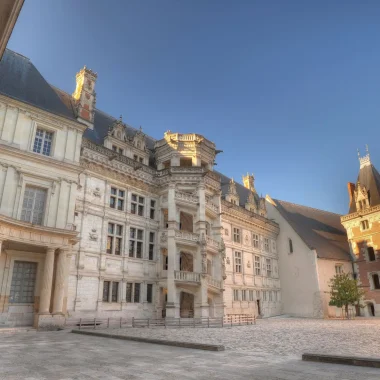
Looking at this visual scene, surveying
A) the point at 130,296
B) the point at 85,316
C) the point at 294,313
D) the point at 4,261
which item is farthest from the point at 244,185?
the point at 4,261

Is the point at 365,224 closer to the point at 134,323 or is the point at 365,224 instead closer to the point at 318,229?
the point at 318,229

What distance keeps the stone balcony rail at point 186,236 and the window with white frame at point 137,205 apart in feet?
11.4

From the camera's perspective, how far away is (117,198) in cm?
2544

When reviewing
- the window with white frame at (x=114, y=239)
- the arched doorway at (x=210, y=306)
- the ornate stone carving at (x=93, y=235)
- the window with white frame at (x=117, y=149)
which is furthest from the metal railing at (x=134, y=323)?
the window with white frame at (x=117, y=149)

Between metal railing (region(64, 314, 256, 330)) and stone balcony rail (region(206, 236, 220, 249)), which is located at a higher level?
stone balcony rail (region(206, 236, 220, 249))

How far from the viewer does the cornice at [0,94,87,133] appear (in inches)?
802

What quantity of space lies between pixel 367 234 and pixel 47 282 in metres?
37.0

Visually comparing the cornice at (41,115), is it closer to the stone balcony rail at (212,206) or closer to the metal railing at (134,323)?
the metal railing at (134,323)

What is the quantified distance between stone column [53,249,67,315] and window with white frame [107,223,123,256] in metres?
4.97

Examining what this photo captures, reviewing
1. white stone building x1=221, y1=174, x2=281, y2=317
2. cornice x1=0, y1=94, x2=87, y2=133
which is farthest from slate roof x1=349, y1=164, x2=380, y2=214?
cornice x1=0, y1=94, x2=87, y2=133

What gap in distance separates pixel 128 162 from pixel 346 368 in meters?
22.2

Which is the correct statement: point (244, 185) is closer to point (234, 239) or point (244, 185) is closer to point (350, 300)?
point (234, 239)

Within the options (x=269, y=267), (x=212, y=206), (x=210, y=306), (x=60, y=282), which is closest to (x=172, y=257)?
(x=210, y=306)

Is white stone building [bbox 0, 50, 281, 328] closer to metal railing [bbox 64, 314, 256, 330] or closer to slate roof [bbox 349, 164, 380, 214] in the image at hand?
metal railing [bbox 64, 314, 256, 330]
